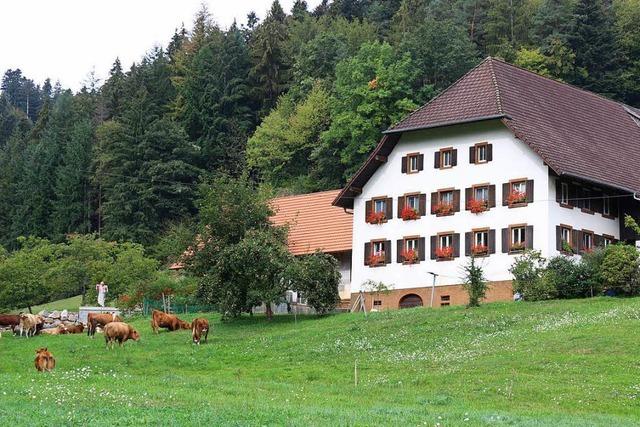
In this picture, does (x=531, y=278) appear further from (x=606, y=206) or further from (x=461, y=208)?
(x=606, y=206)

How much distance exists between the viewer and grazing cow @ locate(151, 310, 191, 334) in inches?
2231

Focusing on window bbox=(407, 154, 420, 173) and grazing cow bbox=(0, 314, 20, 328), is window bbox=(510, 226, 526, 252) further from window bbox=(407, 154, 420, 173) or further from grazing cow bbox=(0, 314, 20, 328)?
grazing cow bbox=(0, 314, 20, 328)

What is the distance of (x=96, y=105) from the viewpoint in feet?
497

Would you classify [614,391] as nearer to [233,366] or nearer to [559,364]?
[559,364]

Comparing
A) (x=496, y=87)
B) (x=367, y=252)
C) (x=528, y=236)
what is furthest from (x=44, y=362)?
(x=496, y=87)

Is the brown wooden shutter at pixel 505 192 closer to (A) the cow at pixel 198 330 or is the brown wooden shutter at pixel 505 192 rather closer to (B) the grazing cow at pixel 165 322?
(B) the grazing cow at pixel 165 322

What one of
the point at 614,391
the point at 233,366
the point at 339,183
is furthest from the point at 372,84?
the point at 614,391

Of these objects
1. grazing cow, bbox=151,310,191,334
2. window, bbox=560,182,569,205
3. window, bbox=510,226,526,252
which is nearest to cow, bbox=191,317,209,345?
grazing cow, bbox=151,310,191,334

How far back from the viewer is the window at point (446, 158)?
216 feet

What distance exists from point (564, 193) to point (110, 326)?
24680mm

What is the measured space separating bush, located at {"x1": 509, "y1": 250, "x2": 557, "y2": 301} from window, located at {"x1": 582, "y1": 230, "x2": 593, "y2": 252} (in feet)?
15.4

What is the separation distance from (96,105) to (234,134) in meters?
35.7

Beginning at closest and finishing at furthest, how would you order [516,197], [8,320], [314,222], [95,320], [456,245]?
[95,320]
[8,320]
[516,197]
[456,245]
[314,222]

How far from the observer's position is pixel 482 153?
2549 inches
